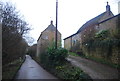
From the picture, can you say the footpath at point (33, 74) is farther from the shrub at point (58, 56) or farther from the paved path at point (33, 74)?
the shrub at point (58, 56)

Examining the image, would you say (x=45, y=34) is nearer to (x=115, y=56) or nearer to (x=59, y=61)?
(x=59, y=61)

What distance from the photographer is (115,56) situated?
48.0 feet

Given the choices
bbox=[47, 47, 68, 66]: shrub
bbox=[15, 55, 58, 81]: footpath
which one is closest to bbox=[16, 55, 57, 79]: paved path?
bbox=[15, 55, 58, 81]: footpath

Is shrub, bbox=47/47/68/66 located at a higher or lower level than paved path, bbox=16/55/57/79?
higher

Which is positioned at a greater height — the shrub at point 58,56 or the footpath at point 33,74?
the shrub at point 58,56

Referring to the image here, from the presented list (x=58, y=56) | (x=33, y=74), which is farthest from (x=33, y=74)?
A: (x=58, y=56)

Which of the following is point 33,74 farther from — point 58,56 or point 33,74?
point 58,56

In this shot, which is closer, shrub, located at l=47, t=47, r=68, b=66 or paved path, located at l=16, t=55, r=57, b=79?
paved path, located at l=16, t=55, r=57, b=79

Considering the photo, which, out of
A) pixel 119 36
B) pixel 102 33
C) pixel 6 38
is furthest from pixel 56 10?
pixel 6 38

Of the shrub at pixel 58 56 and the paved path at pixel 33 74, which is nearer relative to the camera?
the paved path at pixel 33 74

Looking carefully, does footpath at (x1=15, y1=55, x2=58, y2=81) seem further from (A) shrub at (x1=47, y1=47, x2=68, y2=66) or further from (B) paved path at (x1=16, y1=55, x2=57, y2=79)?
(A) shrub at (x1=47, y1=47, x2=68, y2=66)

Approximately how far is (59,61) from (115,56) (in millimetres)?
6253

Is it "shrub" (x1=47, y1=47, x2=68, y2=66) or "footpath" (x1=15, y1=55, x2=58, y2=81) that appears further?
"shrub" (x1=47, y1=47, x2=68, y2=66)

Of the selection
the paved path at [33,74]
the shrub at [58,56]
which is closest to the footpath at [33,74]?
the paved path at [33,74]
